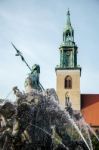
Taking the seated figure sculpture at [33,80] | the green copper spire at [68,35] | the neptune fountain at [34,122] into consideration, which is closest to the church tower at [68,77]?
the green copper spire at [68,35]

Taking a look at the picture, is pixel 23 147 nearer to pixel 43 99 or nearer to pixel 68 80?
pixel 43 99

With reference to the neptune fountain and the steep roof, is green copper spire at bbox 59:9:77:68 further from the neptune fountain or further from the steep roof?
the neptune fountain

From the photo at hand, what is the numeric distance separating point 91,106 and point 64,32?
10.2 metres

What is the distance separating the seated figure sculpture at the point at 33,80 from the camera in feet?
60.9

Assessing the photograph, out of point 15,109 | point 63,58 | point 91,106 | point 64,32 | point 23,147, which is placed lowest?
point 23,147

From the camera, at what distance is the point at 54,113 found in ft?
59.5

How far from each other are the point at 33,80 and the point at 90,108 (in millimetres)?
42373

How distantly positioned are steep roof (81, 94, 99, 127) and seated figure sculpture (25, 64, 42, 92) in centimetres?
4006

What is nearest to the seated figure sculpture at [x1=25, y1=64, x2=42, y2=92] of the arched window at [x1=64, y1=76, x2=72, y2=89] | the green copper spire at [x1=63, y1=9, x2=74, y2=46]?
the arched window at [x1=64, y1=76, x2=72, y2=89]

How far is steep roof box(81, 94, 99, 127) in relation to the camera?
58844 millimetres

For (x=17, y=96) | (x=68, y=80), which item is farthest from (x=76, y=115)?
(x=68, y=80)

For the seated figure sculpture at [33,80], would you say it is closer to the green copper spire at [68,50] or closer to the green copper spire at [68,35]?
the green copper spire at [68,50]

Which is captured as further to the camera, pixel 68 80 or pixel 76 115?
pixel 68 80

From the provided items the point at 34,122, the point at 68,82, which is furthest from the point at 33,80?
the point at 68,82
